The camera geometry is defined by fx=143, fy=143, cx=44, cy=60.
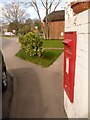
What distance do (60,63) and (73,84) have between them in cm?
531

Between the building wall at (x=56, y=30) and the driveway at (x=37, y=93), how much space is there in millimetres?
27233

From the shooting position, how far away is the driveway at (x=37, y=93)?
402 centimetres

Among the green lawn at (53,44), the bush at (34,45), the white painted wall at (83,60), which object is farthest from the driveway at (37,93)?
the green lawn at (53,44)

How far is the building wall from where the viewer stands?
33.9 metres

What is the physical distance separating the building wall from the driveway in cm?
2723

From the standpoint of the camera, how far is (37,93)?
4.93 metres

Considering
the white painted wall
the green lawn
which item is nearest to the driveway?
the white painted wall

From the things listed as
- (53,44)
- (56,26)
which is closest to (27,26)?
(56,26)

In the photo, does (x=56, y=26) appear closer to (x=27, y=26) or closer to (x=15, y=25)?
(x=27, y=26)

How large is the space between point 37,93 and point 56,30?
30728mm

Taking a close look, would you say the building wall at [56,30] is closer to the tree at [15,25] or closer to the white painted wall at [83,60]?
the tree at [15,25]

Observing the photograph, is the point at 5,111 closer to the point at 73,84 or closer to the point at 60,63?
the point at 73,84

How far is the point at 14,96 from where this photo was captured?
4711mm

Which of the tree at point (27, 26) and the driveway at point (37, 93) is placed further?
the tree at point (27, 26)
